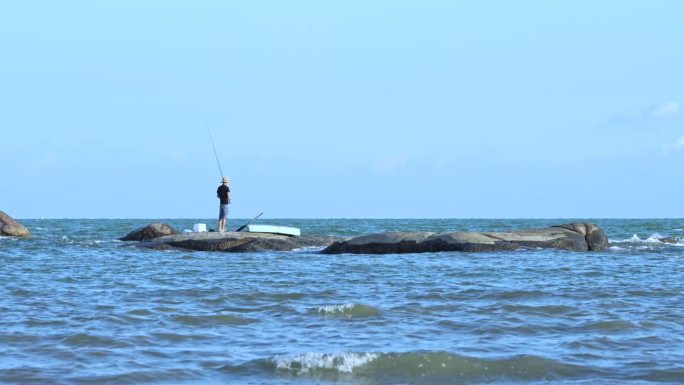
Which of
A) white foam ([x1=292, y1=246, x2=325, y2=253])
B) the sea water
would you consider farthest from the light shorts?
the sea water

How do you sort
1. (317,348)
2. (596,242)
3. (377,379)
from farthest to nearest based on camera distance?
(596,242) < (317,348) < (377,379)

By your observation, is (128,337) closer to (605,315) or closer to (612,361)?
(612,361)

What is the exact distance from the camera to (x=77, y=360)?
10.8 m

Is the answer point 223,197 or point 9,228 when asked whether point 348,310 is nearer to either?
point 223,197

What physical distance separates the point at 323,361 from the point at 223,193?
20580 mm

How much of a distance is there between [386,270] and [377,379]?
12900 millimetres

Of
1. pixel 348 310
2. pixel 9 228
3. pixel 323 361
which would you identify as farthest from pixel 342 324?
pixel 9 228

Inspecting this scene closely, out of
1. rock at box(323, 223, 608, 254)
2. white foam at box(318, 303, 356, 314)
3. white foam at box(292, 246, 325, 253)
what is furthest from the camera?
white foam at box(292, 246, 325, 253)

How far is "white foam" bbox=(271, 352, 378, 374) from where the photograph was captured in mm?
10359

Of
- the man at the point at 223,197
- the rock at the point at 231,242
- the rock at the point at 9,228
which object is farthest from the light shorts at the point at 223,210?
the rock at the point at 9,228

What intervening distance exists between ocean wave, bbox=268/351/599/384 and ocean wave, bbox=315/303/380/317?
343 centimetres

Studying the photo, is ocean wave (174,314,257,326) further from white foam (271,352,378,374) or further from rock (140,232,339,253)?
rock (140,232,339,253)

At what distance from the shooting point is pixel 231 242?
101 ft

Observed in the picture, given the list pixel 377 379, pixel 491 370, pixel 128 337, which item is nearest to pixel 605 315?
pixel 491 370
